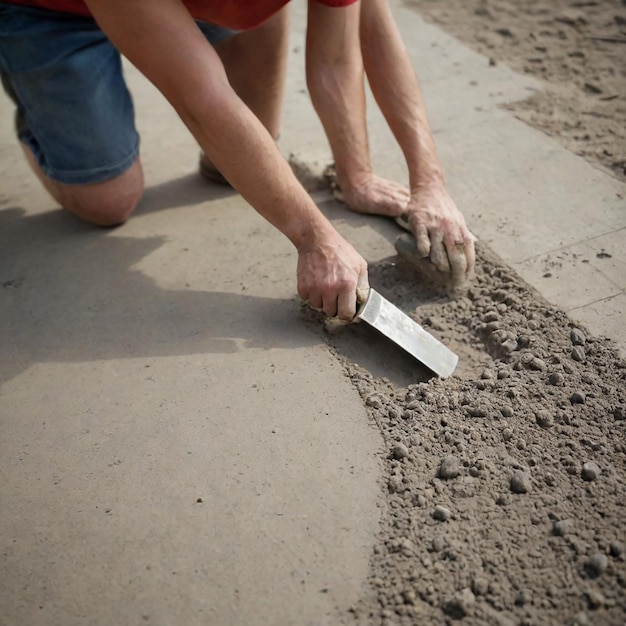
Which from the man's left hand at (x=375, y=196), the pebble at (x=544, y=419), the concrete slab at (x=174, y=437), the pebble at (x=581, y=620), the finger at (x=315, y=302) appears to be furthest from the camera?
the man's left hand at (x=375, y=196)

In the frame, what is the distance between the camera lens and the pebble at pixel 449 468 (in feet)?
4.63

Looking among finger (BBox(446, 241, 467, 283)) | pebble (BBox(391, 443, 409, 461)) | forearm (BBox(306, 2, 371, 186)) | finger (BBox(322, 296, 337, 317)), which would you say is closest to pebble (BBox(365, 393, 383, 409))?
pebble (BBox(391, 443, 409, 461))

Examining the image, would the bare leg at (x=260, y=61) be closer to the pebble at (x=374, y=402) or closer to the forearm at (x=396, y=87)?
the forearm at (x=396, y=87)

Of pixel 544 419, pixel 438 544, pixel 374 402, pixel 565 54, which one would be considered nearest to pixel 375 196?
pixel 374 402

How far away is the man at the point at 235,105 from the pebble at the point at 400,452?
1.21 feet

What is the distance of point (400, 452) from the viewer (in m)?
1.46

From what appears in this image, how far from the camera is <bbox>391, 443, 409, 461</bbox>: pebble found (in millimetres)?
1460

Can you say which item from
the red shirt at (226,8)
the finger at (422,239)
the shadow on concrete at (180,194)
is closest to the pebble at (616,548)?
the finger at (422,239)

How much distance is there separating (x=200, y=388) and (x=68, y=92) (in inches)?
43.1

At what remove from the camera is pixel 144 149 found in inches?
110

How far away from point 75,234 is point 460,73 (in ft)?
5.73

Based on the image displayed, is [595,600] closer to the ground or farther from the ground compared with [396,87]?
closer to the ground

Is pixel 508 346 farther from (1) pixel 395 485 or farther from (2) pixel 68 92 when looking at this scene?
(2) pixel 68 92

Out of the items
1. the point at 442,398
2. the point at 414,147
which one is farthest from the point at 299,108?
the point at 442,398
